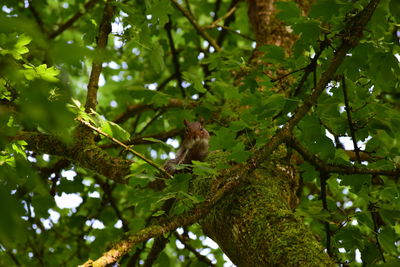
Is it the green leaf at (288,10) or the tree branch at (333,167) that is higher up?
the green leaf at (288,10)

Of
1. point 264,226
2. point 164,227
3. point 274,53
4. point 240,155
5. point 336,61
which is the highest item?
point 274,53

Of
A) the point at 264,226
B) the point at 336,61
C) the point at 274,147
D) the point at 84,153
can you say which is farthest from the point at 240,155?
the point at 84,153

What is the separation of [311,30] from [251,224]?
2.86 ft

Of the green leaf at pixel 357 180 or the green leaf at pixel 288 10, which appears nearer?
the green leaf at pixel 288 10

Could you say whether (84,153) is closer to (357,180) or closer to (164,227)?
(164,227)

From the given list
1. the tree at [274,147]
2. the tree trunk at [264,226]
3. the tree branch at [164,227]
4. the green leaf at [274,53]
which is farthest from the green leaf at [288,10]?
the tree trunk at [264,226]

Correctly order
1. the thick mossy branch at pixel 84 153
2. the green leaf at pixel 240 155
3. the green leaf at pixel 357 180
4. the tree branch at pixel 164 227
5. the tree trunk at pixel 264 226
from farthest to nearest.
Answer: the thick mossy branch at pixel 84 153
the green leaf at pixel 357 180
the green leaf at pixel 240 155
the tree trunk at pixel 264 226
the tree branch at pixel 164 227

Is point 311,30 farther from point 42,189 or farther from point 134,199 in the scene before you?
point 42,189

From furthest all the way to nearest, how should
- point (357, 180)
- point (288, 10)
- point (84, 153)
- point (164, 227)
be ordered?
point (84, 153) < point (357, 180) < point (288, 10) < point (164, 227)

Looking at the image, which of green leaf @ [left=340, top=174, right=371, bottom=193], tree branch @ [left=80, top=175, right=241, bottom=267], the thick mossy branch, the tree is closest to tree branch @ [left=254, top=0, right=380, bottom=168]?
the tree

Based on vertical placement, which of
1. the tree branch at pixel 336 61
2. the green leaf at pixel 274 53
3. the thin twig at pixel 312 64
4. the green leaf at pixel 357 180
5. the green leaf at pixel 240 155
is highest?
the thin twig at pixel 312 64

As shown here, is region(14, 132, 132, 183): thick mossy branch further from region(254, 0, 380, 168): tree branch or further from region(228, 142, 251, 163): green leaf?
region(254, 0, 380, 168): tree branch

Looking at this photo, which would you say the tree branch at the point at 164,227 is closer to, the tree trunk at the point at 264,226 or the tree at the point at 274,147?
the tree at the point at 274,147

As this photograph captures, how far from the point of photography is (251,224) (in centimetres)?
206
